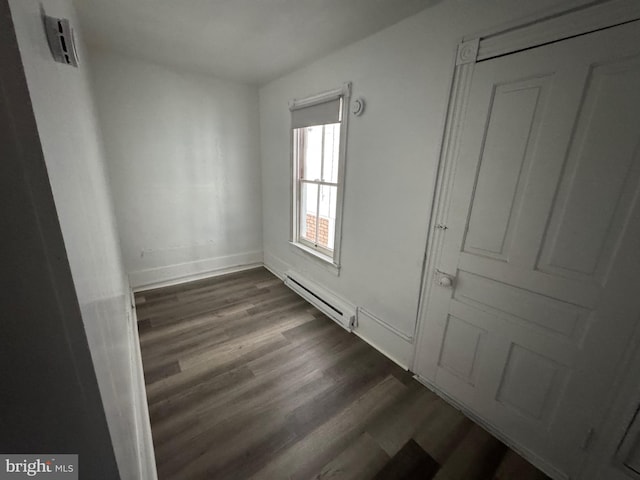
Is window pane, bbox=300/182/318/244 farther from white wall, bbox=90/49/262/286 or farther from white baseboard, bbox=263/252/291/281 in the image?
white wall, bbox=90/49/262/286

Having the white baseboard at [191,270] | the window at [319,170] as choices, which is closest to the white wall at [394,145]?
the window at [319,170]

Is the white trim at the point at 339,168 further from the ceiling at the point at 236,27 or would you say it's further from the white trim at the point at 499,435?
the white trim at the point at 499,435

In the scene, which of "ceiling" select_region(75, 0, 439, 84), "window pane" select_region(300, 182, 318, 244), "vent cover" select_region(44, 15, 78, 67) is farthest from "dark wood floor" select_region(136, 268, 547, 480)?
"ceiling" select_region(75, 0, 439, 84)

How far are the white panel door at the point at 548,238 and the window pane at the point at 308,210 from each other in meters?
1.67

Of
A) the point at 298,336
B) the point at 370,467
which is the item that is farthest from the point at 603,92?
the point at 298,336

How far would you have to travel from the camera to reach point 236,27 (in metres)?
1.89

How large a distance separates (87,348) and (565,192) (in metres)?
1.77

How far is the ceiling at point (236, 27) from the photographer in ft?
5.28

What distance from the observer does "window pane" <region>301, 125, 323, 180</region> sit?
8.92 feet

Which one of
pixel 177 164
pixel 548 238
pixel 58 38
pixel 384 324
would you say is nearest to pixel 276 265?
pixel 177 164

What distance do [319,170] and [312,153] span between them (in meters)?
0.25

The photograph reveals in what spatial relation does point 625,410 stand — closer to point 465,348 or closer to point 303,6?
point 465,348

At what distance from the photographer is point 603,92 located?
1.02 metres

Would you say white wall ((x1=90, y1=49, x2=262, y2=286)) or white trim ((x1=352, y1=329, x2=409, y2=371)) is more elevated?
white wall ((x1=90, y1=49, x2=262, y2=286))
